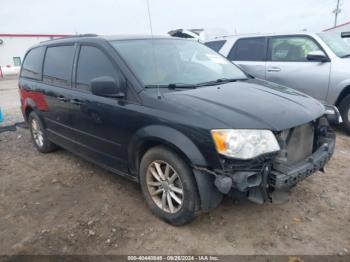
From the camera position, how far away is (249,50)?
6398 mm

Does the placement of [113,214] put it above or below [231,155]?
below

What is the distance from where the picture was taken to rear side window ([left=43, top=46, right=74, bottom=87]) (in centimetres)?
407

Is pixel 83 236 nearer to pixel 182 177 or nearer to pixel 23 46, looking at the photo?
pixel 182 177

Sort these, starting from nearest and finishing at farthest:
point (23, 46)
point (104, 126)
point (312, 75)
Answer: point (104, 126), point (312, 75), point (23, 46)

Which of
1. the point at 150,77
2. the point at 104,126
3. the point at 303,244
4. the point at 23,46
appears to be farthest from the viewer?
the point at 23,46

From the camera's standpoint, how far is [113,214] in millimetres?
3299

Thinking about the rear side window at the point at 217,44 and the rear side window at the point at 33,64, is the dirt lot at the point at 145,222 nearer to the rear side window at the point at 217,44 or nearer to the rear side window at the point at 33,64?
the rear side window at the point at 33,64

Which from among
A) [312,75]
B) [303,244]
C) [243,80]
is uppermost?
[243,80]

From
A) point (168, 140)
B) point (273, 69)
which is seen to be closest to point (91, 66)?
point (168, 140)

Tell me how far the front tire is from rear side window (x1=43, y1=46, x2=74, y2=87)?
172 cm

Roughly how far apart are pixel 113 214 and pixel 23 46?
36.8 m

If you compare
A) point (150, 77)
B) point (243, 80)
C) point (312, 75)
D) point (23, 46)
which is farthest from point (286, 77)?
point (23, 46)

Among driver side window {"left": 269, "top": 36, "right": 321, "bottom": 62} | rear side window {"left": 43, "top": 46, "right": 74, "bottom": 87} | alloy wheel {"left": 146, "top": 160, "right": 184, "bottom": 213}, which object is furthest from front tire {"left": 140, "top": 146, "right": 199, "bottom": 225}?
driver side window {"left": 269, "top": 36, "right": 321, "bottom": 62}

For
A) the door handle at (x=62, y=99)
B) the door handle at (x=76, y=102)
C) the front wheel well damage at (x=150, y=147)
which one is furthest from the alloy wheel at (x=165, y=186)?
the door handle at (x=62, y=99)
